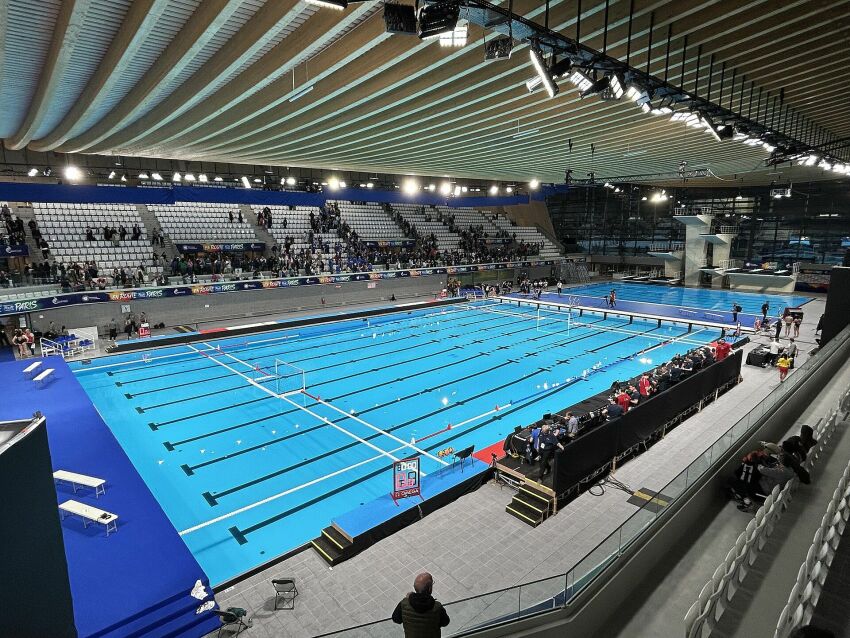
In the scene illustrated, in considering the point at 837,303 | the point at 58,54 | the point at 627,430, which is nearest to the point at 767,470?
the point at 627,430

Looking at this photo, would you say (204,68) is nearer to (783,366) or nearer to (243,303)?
(783,366)

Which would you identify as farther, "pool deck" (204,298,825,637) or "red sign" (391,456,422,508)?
"red sign" (391,456,422,508)

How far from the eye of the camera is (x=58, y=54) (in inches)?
261

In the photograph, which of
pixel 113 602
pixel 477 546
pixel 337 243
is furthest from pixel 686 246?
pixel 113 602

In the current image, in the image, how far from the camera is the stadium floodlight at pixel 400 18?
4691 mm

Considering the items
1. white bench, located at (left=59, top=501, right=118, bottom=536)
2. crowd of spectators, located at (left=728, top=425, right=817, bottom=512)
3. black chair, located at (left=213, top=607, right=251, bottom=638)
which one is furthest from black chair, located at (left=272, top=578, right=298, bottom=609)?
crowd of spectators, located at (left=728, top=425, right=817, bottom=512)

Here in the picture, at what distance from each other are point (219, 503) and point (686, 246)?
36127mm

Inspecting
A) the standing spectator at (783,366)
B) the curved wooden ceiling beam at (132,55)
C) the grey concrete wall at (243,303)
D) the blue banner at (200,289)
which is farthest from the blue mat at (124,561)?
the standing spectator at (783,366)

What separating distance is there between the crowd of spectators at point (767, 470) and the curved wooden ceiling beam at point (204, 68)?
8312 mm

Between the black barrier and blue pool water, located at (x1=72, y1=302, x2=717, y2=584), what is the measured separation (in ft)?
9.19

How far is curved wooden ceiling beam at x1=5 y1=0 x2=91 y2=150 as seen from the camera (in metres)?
5.48

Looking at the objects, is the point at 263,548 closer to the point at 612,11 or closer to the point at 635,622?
the point at 635,622

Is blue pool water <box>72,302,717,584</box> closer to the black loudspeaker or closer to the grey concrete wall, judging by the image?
the grey concrete wall

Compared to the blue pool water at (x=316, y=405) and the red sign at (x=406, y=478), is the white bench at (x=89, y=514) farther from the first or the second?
→ the red sign at (x=406, y=478)
